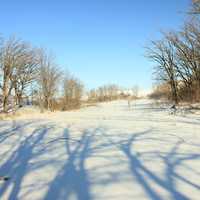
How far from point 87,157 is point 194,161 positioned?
7.61ft

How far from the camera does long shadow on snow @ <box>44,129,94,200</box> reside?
450cm

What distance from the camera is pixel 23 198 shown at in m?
4.42

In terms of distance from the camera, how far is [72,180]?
513 centimetres

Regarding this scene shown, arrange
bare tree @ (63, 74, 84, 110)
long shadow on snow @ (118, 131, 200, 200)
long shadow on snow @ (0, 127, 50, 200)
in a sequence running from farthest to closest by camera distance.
A: 1. bare tree @ (63, 74, 84, 110)
2. long shadow on snow @ (0, 127, 50, 200)
3. long shadow on snow @ (118, 131, 200, 200)

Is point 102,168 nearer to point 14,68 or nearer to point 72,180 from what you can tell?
point 72,180

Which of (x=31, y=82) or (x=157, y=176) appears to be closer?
(x=157, y=176)

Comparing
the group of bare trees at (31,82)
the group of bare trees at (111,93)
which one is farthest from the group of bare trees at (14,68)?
the group of bare trees at (111,93)

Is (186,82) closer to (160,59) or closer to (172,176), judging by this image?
(160,59)

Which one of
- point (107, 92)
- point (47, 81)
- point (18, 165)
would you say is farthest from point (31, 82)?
point (107, 92)

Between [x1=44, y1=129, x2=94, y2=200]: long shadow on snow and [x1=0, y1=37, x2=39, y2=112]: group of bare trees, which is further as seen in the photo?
[x1=0, y1=37, x2=39, y2=112]: group of bare trees

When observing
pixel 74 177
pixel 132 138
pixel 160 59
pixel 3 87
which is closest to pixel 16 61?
pixel 3 87

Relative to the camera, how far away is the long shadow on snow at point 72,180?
450 centimetres

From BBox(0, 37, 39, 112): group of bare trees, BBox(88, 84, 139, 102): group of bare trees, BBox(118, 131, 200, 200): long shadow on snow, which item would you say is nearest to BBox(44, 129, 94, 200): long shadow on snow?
BBox(118, 131, 200, 200): long shadow on snow

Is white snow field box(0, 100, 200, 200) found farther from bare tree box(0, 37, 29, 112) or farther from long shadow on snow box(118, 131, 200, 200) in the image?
bare tree box(0, 37, 29, 112)
